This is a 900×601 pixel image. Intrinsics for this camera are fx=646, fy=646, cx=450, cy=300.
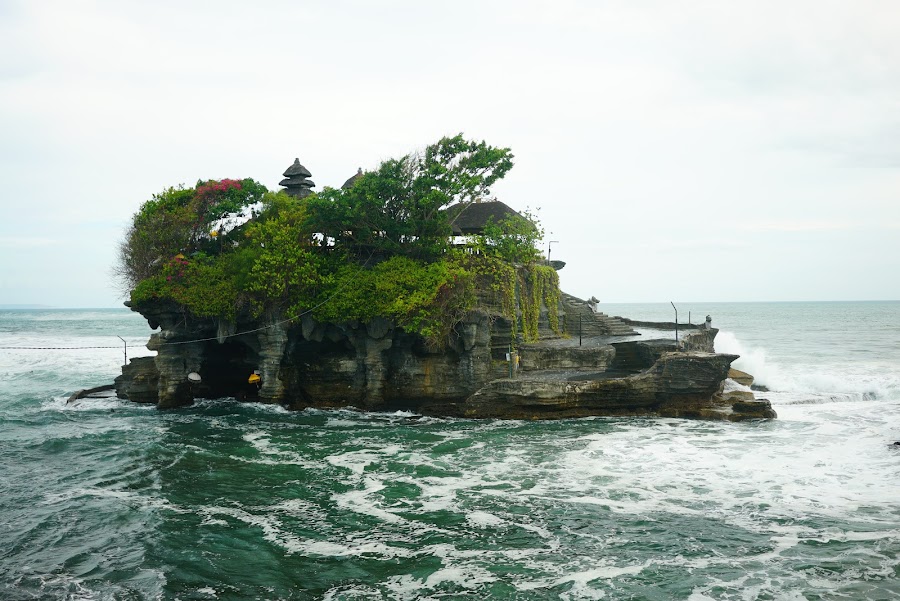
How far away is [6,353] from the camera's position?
50.3 metres

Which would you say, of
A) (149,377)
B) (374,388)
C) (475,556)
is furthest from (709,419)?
(149,377)

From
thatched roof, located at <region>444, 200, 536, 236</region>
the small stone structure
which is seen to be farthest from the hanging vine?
the small stone structure

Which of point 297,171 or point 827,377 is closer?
point 297,171

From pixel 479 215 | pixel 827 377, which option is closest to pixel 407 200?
pixel 479 215

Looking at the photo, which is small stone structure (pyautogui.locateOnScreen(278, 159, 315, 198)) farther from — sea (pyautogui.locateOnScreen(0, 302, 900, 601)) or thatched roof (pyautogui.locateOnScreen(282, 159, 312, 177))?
sea (pyautogui.locateOnScreen(0, 302, 900, 601))

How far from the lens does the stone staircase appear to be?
30938 millimetres

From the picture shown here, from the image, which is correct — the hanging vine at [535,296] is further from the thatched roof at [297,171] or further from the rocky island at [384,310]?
the thatched roof at [297,171]

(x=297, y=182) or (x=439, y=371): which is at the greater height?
(x=297, y=182)

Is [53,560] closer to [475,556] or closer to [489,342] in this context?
[475,556]

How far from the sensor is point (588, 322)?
31.6 m

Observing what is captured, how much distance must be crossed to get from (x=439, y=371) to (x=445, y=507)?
10.3 meters

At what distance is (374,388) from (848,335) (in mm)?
59443

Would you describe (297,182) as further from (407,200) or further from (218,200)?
(407,200)

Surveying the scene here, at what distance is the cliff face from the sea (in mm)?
1043
